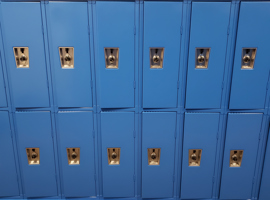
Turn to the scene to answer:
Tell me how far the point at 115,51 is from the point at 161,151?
110cm

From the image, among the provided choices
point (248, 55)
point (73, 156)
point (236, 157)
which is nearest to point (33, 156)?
point (73, 156)

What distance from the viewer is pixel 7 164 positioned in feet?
7.34

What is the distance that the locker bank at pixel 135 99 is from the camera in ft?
6.25

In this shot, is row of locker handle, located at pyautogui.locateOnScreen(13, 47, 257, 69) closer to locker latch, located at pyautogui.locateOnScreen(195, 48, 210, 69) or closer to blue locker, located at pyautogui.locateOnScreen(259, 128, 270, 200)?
locker latch, located at pyautogui.locateOnScreen(195, 48, 210, 69)

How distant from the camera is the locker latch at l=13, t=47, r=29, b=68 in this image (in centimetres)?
197

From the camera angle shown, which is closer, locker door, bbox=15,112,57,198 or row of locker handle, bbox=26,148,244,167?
locker door, bbox=15,112,57,198

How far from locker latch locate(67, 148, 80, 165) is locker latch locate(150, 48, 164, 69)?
1.15 m

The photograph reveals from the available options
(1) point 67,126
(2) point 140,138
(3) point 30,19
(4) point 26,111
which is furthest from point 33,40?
Result: (2) point 140,138

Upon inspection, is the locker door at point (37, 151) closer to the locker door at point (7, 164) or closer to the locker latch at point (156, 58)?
the locker door at point (7, 164)

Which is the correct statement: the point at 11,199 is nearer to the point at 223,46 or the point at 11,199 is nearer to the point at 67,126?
the point at 67,126

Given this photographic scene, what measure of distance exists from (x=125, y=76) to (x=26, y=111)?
102 cm

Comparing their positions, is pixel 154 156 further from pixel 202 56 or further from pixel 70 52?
pixel 70 52

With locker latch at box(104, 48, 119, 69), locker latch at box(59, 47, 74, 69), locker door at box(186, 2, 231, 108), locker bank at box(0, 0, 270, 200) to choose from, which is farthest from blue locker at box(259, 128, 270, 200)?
locker latch at box(59, 47, 74, 69)

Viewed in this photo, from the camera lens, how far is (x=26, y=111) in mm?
2111
